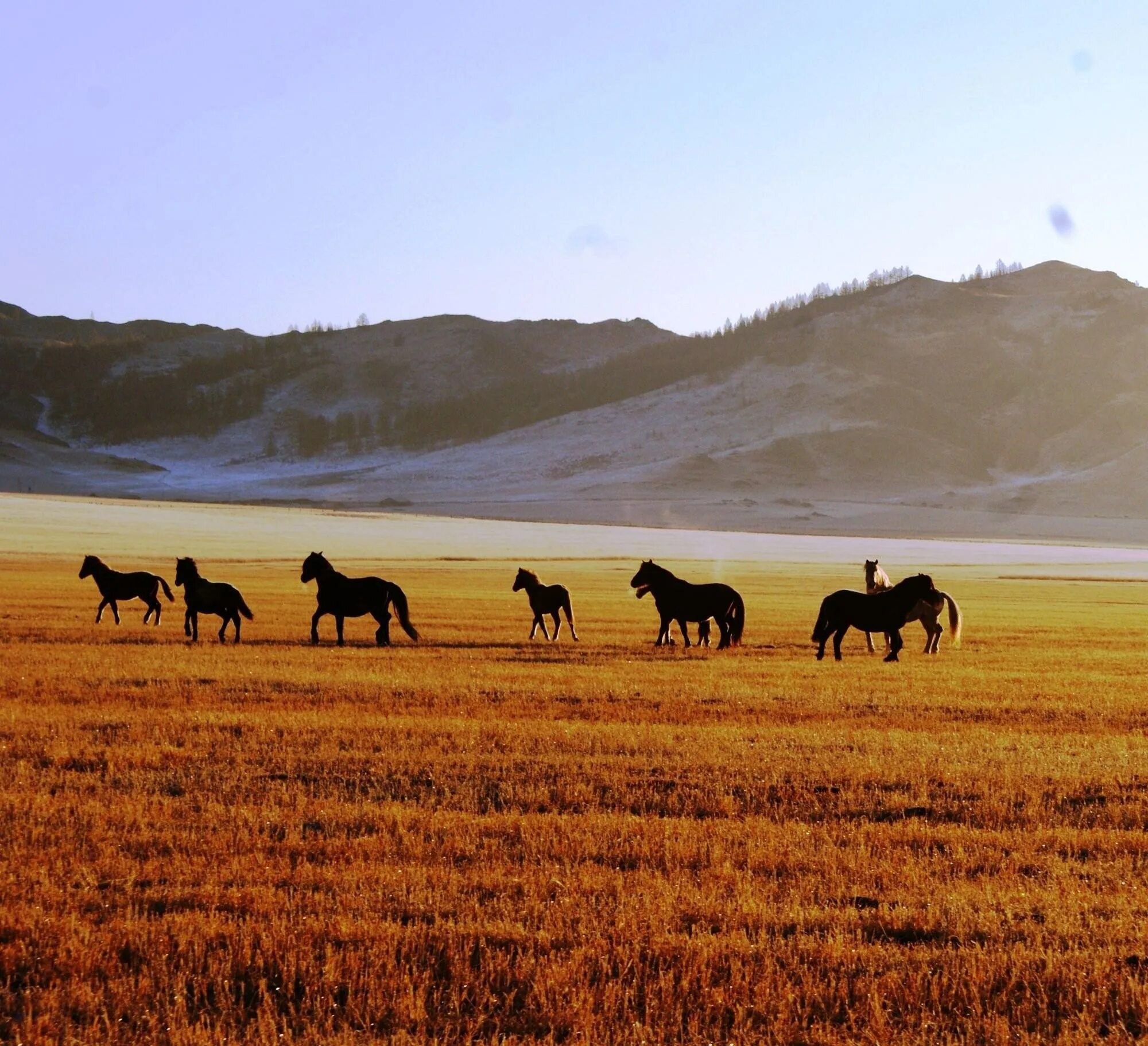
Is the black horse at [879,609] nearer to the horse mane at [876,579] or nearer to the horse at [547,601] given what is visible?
the horse mane at [876,579]

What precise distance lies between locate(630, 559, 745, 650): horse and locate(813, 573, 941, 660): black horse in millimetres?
2402

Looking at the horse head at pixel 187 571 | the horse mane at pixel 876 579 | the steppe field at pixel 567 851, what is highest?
the horse mane at pixel 876 579

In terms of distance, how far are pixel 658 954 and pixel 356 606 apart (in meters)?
19.8

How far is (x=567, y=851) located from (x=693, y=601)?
56.6 feet

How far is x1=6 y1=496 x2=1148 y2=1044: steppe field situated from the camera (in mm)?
6496

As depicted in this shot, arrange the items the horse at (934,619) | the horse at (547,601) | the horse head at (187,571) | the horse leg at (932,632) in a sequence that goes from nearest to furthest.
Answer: the horse at (934,619) → the horse leg at (932,632) → the horse head at (187,571) → the horse at (547,601)

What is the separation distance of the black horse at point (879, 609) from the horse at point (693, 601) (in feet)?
7.88

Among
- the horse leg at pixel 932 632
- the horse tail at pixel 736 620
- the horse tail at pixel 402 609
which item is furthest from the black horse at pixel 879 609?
the horse tail at pixel 402 609

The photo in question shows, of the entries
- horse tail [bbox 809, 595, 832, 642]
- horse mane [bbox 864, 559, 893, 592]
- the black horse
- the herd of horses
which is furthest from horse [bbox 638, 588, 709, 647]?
horse mane [bbox 864, 559, 893, 592]

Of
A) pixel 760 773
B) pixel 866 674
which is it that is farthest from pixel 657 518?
pixel 760 773

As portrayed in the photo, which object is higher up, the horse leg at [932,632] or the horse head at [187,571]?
the horse head at [187,571]

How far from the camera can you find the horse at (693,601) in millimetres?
26281

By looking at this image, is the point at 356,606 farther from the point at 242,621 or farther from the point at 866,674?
the point at 866,674

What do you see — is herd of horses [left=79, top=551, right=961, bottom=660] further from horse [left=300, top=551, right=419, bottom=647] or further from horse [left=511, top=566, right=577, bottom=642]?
horse [left=511, top=566, right=577, bottom=642]
